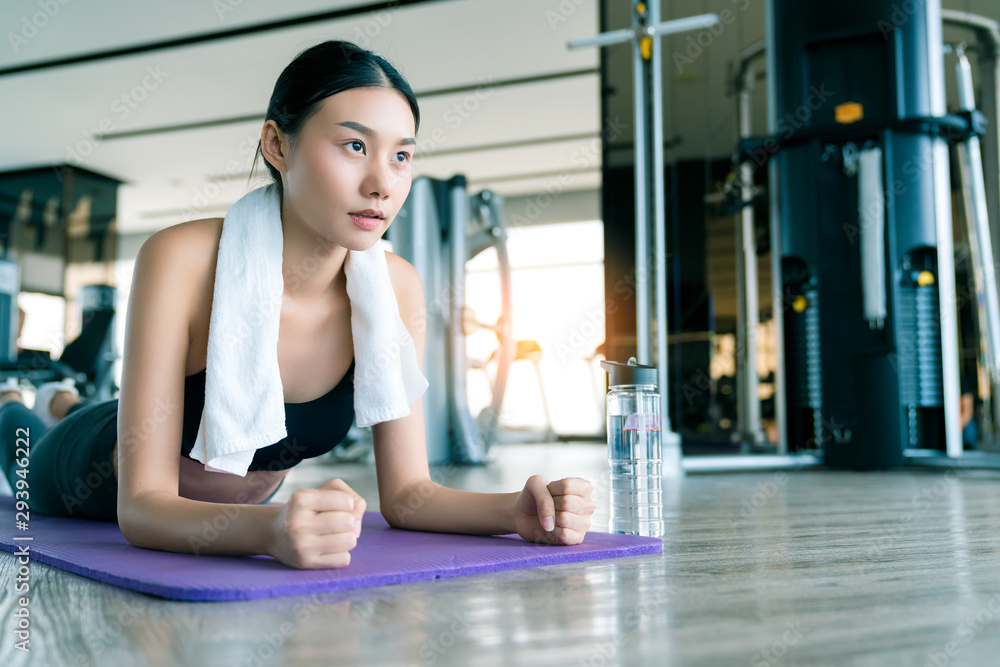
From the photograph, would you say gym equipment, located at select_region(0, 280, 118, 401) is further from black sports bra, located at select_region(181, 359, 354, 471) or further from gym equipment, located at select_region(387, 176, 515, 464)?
black sports bra, located at select_region(181, 359, 354, 471)

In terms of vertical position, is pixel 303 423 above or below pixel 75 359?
below

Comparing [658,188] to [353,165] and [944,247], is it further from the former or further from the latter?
[353,165]

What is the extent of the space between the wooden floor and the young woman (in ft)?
0.28

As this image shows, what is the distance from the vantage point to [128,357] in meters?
0.94

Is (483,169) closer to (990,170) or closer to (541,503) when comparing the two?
(990,170)

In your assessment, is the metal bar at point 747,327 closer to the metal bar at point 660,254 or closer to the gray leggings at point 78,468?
the metal bar at point 660,254

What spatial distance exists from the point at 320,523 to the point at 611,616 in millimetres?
279

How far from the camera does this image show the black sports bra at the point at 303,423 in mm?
1095

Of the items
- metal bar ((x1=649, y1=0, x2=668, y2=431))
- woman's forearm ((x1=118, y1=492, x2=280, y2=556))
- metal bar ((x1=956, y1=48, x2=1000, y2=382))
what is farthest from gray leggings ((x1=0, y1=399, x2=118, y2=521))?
metal bar ((x1=956, y1=48, x2=1000, y2=382))

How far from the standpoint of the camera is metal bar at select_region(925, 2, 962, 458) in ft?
8.40

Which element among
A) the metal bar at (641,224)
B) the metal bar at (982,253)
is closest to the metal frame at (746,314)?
the metal bar at (982,253)

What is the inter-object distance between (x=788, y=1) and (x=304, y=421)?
251cm

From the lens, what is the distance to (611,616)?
663 millimetres

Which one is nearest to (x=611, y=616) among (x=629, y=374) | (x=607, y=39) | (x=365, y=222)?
(x=629, y=374)
